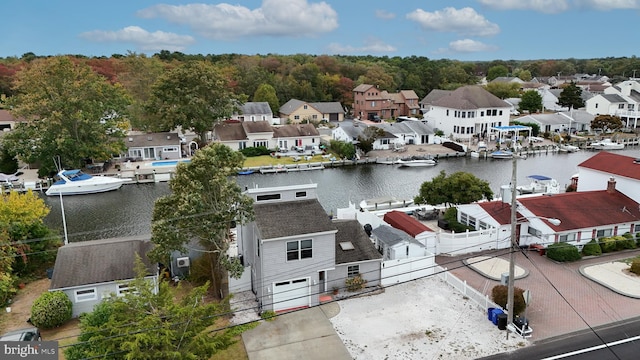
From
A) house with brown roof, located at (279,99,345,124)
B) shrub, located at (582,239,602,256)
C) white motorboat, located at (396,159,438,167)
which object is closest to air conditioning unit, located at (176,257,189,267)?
shrub, located at (582,239,602,256)

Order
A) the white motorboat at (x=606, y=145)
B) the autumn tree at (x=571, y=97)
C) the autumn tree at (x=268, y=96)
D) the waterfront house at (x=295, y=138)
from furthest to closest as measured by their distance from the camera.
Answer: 1. the autumn tree at (x=571, y=97)
2. the autumn tree at (x=268, y=96)
3. the white motorboat at (x=606, y=145)
4. the waterfront house at (x=295, y=138)

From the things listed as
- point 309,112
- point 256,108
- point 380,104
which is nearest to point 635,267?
point 309,112

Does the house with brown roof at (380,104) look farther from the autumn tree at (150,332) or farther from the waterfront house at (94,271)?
the autumn tree at (150,332)

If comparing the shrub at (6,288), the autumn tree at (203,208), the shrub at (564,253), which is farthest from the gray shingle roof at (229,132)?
the shrub at (564,253)

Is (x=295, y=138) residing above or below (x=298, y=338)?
above

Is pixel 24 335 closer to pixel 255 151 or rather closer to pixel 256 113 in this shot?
pixel 255 151

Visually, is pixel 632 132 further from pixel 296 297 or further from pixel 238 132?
pixel 296 297

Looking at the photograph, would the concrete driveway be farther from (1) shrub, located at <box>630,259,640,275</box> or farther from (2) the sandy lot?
(1) shrub, located at <box>630,259,640,275</box>
